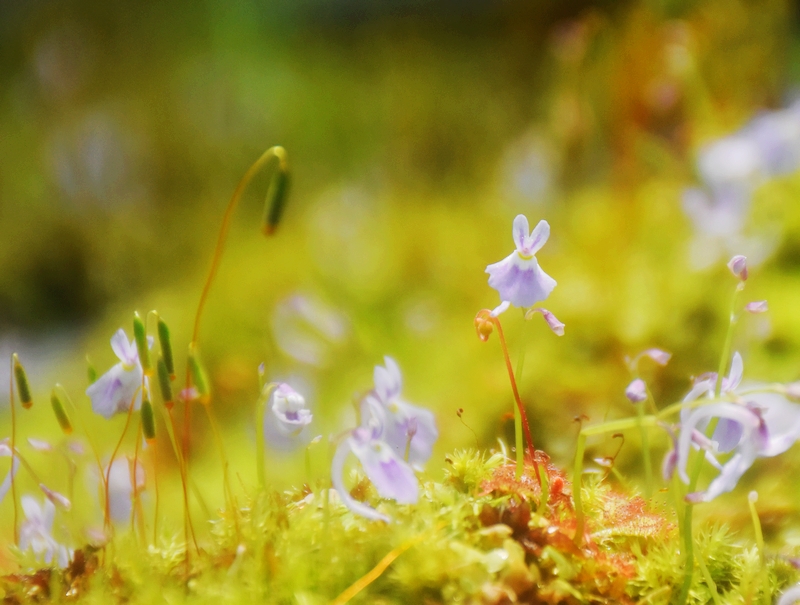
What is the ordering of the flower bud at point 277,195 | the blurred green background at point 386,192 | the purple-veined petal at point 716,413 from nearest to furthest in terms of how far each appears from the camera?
the purple-veined petal at point 716,413 < the flower bud at point 277,195 < the blurred green background at point 386,192

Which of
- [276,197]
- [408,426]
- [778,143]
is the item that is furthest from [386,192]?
[408,426]

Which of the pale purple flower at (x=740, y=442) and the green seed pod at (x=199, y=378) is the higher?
the green seed pod at (x=199, y=378)

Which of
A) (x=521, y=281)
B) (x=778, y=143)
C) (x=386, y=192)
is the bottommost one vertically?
(x=521, y=281)

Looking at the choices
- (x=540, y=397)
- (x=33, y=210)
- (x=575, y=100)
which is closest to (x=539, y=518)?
(x=540, y=397)

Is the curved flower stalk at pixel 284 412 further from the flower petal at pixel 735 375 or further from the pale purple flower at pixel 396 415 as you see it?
the flower petal at pixel 735 375

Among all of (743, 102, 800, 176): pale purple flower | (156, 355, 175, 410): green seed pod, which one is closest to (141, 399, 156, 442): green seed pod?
(156, 355, 175, 410): green seed pod

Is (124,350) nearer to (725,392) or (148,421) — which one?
(148,421)

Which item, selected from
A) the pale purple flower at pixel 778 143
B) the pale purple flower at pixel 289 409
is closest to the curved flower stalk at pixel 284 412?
the pale purple flower at pixel 289 409
